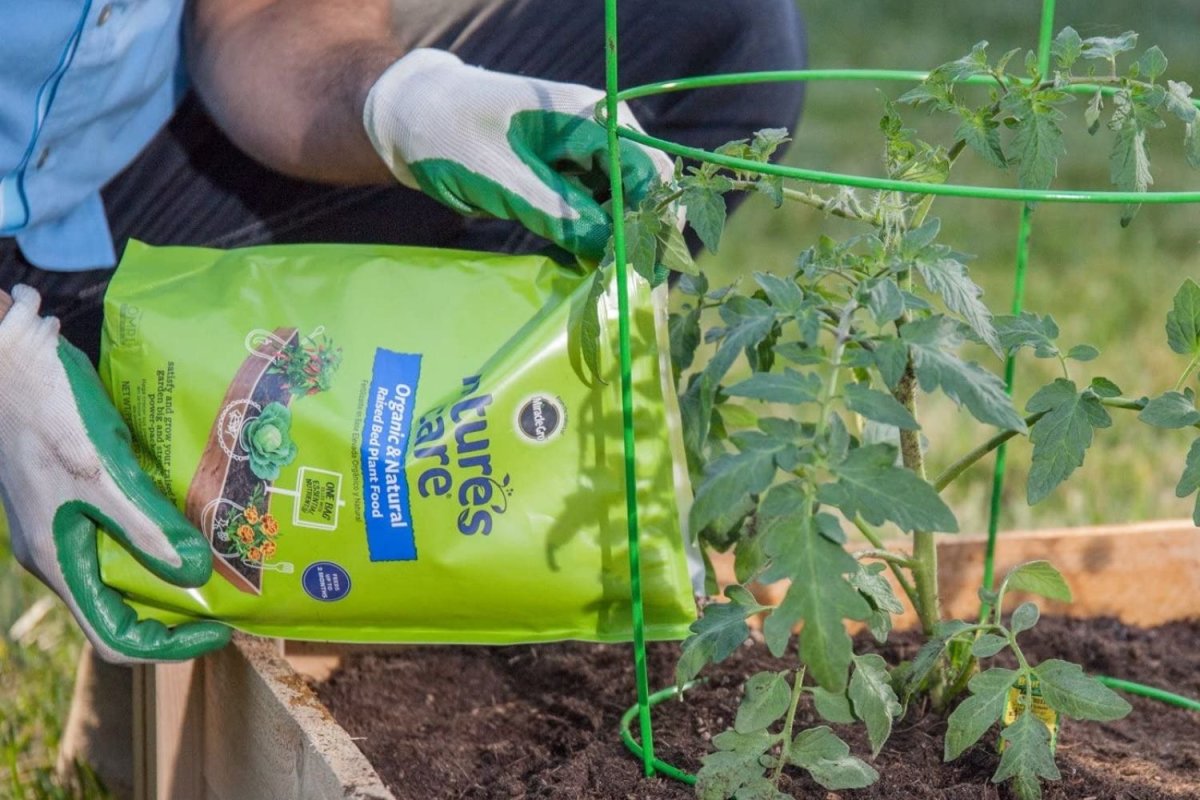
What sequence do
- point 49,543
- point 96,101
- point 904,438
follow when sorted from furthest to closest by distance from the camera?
point 96,101, point 49,543, point 904,438

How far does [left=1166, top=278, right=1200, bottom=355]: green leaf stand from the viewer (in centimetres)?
105

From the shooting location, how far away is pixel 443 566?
1146mm

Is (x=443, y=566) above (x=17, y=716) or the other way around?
above

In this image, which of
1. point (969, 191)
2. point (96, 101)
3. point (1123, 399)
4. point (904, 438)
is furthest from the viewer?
point (96, 101)

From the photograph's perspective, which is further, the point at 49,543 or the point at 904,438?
the point at 49,543

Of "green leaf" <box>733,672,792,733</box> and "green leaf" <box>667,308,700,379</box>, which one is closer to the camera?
A: "green leaf" <box>733,672,792,733</box>

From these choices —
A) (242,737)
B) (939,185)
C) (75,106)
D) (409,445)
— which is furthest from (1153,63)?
(75,106)

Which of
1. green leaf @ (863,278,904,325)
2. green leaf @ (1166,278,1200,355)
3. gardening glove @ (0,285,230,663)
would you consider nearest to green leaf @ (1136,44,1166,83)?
green leaf @ (1166,278,1200,355)

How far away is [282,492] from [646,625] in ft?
1.08

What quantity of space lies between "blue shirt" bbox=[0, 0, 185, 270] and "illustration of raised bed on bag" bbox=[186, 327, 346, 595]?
1.62 ft

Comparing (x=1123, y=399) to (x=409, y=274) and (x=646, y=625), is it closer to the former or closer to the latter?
(x=646, y=625)

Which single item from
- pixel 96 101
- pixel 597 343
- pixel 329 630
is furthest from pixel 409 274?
pixel 96 101

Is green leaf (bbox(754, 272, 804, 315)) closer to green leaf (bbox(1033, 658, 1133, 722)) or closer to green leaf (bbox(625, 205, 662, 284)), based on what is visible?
green leaf (bbox(625, 205, 662, 284))

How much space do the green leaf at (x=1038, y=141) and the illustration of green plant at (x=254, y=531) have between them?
66 centimetres
